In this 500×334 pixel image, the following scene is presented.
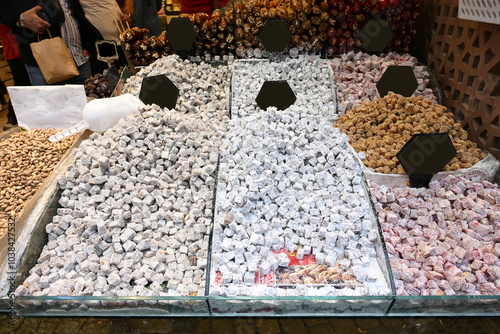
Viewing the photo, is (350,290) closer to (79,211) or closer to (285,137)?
(285,137)

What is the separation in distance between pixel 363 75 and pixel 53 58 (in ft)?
7.19

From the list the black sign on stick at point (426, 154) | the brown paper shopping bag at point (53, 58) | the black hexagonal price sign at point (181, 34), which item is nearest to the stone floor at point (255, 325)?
the black sign on stick at point (426, 154)

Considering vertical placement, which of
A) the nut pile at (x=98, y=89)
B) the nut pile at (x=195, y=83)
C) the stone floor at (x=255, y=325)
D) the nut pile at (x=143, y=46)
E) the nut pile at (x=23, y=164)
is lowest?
the stone floor at (x=255, y=325)

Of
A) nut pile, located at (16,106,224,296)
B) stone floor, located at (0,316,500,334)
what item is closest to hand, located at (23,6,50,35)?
nut pile, located at (16,106,224,296)

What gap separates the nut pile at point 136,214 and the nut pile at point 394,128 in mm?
739

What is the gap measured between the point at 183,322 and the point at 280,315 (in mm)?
295

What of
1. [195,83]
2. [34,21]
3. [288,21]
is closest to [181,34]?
[195,83]

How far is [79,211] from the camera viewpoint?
55.4 inches

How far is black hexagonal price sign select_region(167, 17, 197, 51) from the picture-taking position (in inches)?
91.4

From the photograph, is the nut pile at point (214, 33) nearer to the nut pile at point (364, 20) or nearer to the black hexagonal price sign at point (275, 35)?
the black hexagonal price sign at point (275, 35)

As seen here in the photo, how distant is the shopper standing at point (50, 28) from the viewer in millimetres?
2439

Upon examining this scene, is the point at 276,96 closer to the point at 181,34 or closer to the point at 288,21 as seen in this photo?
the point at 288,21

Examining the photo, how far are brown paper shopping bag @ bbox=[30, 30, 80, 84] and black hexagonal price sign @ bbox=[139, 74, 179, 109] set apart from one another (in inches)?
37.5

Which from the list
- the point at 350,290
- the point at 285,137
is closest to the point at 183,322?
the point at 350,290
